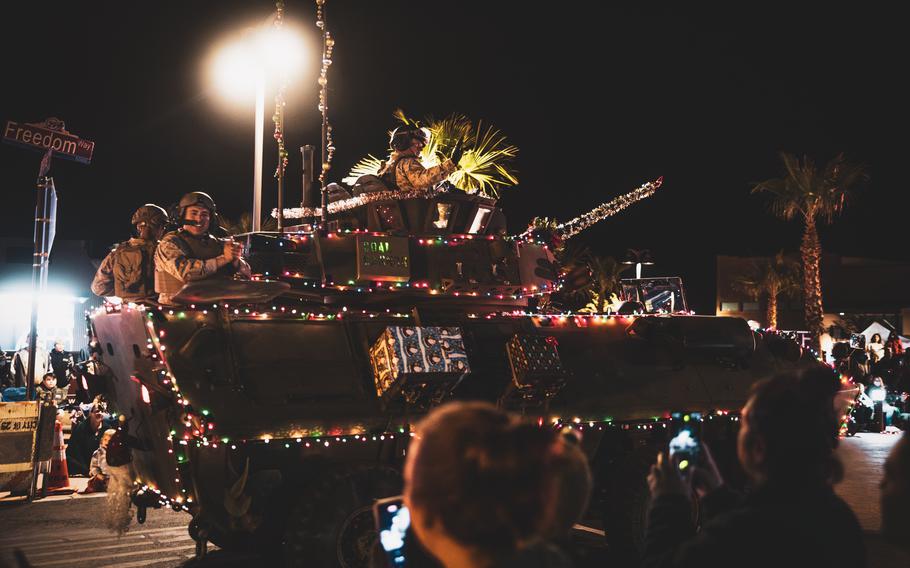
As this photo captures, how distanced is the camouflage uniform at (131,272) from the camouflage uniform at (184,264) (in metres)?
0.64

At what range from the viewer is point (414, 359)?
752 cm

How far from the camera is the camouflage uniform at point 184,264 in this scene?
796 centimetres

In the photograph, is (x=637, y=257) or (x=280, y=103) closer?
(x=280, y=103)

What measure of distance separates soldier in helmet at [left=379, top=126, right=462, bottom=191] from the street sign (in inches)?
248

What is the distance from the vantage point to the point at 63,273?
3488 centimetres

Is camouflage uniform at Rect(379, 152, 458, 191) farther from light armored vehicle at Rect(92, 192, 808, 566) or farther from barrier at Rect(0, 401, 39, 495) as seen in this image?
barrier at Rect(0, 401, 39, 495)

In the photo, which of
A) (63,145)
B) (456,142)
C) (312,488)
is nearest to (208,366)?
(312,488)

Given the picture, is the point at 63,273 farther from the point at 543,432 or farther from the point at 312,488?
the point at 543,432

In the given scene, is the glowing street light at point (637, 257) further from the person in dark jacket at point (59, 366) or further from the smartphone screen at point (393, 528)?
the smartphone screen at point (393, 528)

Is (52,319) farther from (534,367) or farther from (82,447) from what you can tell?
(534,367)

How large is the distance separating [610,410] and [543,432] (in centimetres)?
619

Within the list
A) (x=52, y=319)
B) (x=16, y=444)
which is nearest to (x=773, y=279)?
(x=52, y=319)

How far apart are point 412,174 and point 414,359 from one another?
8.59ft

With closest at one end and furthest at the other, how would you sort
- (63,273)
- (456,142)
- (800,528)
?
(800,528)
(456,142)
(63,273)
